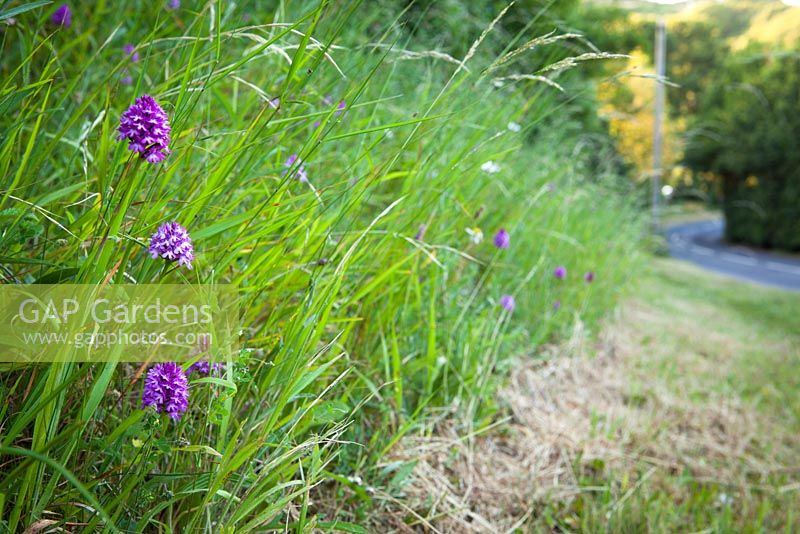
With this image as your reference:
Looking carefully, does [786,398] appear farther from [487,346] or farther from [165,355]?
[165,355]

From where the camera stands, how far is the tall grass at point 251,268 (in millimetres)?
797

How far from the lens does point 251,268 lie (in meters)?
1.02

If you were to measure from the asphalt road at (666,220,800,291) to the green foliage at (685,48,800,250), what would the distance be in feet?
2.96

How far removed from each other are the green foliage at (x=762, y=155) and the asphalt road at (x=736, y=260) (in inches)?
35.6

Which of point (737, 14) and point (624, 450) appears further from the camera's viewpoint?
point (737, 14)

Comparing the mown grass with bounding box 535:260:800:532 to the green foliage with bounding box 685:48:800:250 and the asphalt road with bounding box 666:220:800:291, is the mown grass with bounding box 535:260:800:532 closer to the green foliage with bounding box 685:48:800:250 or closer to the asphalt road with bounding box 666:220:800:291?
the asphalt road with bounding box 666:220:800:291

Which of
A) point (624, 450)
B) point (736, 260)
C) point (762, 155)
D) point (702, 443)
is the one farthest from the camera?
point (762, 155)

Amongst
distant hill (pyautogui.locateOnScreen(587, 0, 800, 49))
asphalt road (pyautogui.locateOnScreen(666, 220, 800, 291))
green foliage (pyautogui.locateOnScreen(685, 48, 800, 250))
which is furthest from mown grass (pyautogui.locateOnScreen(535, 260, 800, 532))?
distant hill (pyautogui.locateOnScreen(587, 0, 800, 49))

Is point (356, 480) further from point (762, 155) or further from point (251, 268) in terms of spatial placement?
point (762, 155)

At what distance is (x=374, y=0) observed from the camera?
3.18 meters

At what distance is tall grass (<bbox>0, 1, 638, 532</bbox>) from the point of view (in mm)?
797

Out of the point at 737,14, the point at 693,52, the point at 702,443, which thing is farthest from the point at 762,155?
the point at 737,14

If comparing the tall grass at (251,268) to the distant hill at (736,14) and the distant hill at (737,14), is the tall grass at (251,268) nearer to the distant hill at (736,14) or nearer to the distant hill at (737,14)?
the distant hill at (737,14)

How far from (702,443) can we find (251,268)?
1919 mm
